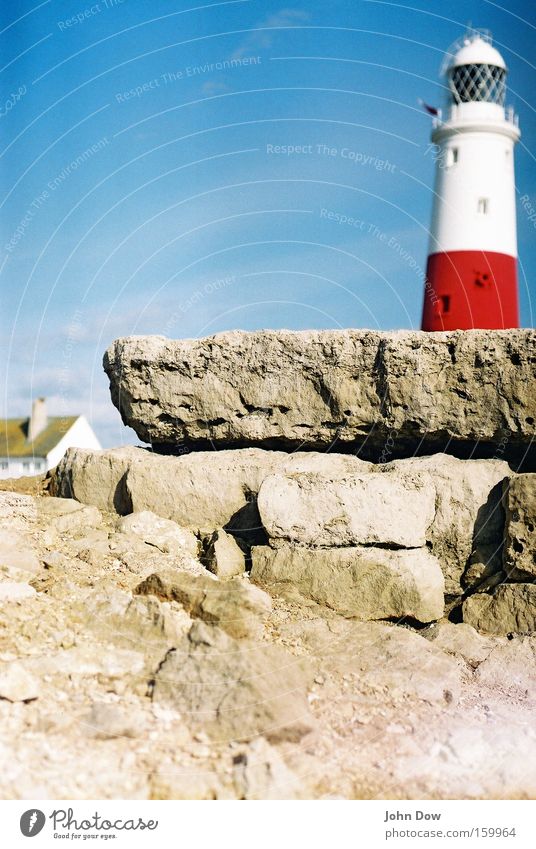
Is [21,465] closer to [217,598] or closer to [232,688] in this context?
Answer: [217,598]

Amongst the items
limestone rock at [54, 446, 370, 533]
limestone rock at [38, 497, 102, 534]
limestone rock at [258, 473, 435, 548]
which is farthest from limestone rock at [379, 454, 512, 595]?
limestone rock at [38, 497, 102, 534]

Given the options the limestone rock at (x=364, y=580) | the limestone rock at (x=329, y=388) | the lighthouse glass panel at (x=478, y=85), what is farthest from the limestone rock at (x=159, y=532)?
the lighthouse glass panel at (x=478, y=85)

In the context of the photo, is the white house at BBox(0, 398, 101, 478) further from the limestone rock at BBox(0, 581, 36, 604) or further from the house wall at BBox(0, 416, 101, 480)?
the limestone rock at BBox(0, 581, 36, 604)

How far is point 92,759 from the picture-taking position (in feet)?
20.0

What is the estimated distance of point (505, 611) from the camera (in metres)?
8.54

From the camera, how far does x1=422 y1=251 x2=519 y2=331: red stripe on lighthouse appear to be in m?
15.4

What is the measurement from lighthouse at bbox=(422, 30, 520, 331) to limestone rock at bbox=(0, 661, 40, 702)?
10.4 m

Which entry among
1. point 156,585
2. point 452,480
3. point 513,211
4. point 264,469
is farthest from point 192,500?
point 513,211

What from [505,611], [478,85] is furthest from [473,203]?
[505,611]

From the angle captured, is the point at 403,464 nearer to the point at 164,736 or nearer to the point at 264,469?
the point at 264,469

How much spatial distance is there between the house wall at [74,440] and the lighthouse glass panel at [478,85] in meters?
8.55

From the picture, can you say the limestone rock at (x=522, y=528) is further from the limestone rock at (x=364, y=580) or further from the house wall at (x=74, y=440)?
the house wall at (x=74, y=440)

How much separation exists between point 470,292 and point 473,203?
165 centimetres

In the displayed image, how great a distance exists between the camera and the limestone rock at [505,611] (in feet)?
27.7
